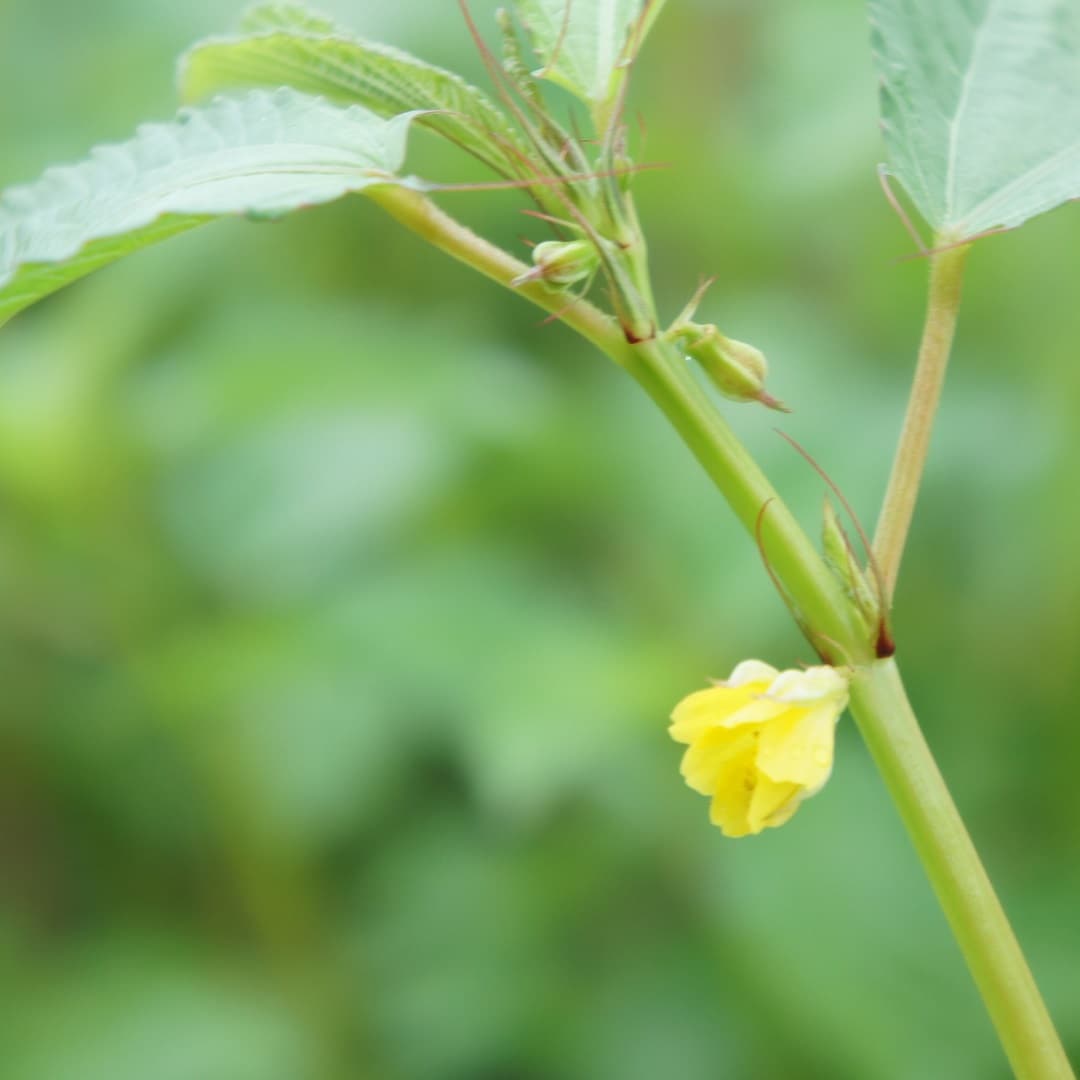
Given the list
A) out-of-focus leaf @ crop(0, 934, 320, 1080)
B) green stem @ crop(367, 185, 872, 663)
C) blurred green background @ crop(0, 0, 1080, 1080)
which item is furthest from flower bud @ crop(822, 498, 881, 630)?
out-of-focus leaf @ crop(0, 934, 320, 1080)

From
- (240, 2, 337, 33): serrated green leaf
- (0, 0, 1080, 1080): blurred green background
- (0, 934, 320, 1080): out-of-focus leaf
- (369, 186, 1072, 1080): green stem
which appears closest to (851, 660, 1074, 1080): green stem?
(369, 186, 1072, 1080): green stem

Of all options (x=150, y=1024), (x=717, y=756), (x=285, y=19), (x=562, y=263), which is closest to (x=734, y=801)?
(x=717, y=756)

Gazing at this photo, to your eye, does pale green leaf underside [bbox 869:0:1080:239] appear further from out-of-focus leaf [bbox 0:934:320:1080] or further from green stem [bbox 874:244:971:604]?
out-of-focus leaf [bbox 0:934:320:1080]

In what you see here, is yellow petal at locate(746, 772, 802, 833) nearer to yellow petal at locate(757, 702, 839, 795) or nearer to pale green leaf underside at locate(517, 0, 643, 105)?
yellow petal at locate(757, 702, 839, 795)

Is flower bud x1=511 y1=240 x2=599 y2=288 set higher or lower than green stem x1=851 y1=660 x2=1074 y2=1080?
higher

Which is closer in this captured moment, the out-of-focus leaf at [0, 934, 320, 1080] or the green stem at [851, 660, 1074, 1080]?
the green stem at [851, 660, 1074, 1080]

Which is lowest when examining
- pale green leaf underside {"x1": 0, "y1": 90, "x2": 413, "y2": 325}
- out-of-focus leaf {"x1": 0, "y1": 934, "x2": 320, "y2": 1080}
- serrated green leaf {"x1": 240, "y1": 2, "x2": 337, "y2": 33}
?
out-of-focus leaf {"x1": 0, "y1": 934, "x2": 320, "y2": 1080}

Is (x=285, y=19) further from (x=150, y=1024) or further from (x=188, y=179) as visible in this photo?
(x=150, y=1024)

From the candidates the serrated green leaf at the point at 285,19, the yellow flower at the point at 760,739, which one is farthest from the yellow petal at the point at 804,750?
the serrated green leaf at the point at 285,19
